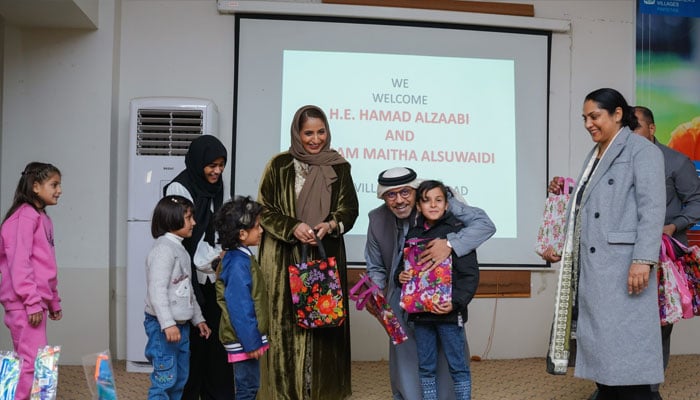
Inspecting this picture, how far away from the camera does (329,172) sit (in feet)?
10.6

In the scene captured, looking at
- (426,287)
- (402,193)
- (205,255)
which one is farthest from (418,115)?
(205,255)

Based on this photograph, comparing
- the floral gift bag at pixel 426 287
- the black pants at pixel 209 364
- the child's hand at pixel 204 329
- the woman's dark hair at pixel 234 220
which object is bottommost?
the black pants at pixel 209 364

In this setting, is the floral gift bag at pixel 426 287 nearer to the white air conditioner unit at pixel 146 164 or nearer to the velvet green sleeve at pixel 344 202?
the velvet green sleeve at pixel 344 202

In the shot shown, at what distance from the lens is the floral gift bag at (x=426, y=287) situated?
2.71m

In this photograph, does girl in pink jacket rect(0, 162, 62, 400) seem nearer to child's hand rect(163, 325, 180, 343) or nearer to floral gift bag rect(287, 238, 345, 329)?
child's hand rect(163, 325, 180, 343)

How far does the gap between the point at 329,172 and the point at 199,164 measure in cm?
68

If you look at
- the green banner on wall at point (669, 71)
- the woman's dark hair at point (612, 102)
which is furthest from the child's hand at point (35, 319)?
the green banner on wall at point (669, 71)

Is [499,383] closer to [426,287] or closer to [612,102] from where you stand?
[426,287]

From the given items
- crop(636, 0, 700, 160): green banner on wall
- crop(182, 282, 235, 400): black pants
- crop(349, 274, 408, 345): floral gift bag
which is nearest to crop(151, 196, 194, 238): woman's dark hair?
crop(182, 282, 235, 400): black pants

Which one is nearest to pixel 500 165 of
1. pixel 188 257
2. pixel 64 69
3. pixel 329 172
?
pixel 329 172

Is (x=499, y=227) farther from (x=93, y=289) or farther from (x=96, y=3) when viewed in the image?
(x=96, y=3)

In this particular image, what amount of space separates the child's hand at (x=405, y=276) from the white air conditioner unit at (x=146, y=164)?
176 centimetres

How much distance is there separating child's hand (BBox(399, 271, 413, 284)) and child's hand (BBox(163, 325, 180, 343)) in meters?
0.93

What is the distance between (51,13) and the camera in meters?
3.84
